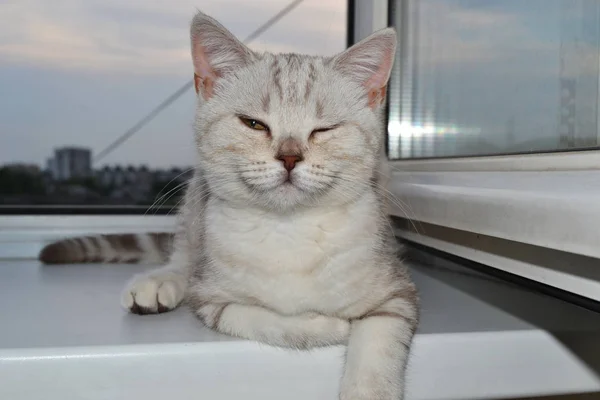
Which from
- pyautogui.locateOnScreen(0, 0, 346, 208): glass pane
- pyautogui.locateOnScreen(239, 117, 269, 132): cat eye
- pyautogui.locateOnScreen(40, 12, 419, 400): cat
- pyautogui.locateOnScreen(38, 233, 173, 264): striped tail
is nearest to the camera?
pyautogui.locateOnScreen(40, 12, 419, 400): cat

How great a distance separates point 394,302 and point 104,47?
1384 millimetres

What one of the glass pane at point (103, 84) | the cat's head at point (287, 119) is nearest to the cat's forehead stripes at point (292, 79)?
the cat's head at point (287, 119)

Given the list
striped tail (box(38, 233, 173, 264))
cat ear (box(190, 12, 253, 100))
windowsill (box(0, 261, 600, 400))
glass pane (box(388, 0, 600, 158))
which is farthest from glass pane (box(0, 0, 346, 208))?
windowsill (box(0, 261, 600, 400))

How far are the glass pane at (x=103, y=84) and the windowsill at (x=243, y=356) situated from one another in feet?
2.46

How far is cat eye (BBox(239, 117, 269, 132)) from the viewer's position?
44.6 inches

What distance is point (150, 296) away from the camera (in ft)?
3.86

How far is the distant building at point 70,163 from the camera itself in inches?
76.1

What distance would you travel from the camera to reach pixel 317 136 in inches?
44.3

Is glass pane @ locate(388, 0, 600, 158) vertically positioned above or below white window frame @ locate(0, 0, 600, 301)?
above

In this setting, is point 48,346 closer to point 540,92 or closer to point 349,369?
point 349,369

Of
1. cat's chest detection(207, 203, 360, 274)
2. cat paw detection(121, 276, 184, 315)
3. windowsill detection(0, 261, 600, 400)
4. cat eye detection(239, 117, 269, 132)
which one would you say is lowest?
windowsill detection(0, 261, 600, 400)

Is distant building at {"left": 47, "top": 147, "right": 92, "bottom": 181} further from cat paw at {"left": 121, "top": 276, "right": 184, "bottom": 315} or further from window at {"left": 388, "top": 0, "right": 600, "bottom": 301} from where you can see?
window at {"left": 388, "top": 0, "right": 600, "bottom": 301}

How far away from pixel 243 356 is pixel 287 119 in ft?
1.49

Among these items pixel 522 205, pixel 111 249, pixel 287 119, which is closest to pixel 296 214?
pixel 287 119
